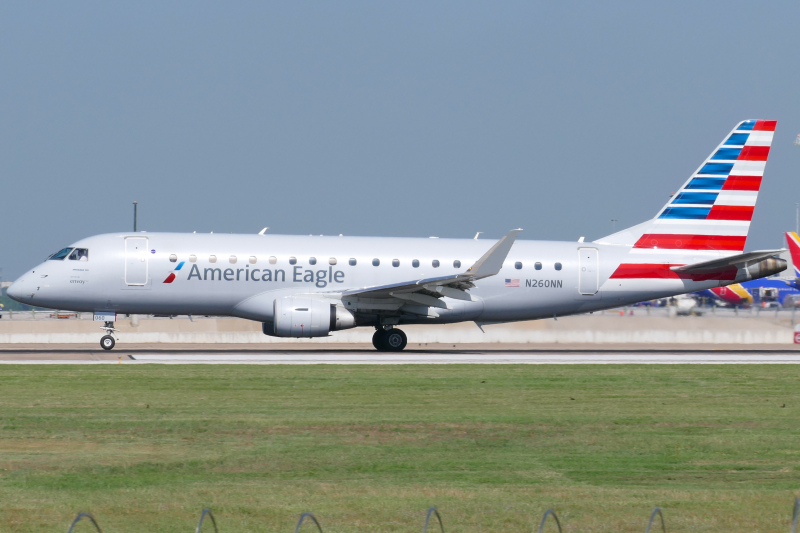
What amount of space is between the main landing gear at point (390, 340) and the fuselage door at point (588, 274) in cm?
659

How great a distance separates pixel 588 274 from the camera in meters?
34.4

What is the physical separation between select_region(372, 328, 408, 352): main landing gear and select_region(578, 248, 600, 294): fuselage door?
6590 mm

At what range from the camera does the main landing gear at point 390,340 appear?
3328 cm

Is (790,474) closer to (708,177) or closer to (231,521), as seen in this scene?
(231,521)

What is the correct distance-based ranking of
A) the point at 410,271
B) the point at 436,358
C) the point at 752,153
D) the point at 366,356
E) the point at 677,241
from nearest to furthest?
the point at 436,358 → the point at 366,356 → the point at 410,271 → the point at 677,241 → the point at 752,153

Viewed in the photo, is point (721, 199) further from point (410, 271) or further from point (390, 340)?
point (390, 340)

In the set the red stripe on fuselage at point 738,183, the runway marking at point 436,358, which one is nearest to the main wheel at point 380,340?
the runway marking at point 436,358


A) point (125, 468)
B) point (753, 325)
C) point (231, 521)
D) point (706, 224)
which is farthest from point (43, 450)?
point (753, 325)

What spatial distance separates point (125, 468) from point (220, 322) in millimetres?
30917

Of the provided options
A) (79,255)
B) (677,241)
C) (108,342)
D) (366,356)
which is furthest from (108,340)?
(677,241)

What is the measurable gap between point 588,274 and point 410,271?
6.44 metres

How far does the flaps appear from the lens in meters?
32.8

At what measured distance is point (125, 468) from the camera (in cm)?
1200

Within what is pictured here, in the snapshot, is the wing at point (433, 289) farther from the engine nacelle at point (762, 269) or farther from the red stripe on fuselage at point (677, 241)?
the engine nacelle at point (762, 269)
